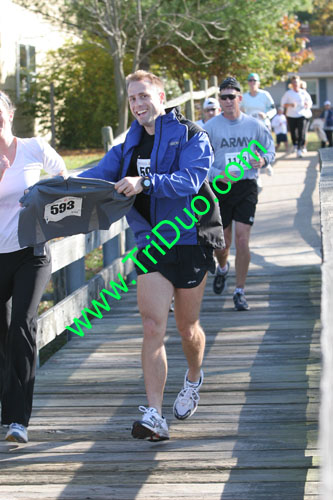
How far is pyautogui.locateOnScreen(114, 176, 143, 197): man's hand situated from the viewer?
4.60 meters

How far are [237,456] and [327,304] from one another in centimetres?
221

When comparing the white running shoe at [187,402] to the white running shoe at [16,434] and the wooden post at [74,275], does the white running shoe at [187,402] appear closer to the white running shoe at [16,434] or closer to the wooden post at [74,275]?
the white running shoe at [16,434]

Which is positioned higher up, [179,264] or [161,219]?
[161,219]

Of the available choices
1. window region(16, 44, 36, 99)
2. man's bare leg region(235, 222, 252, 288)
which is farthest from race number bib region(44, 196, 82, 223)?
window region(16, 44, 36, 99)

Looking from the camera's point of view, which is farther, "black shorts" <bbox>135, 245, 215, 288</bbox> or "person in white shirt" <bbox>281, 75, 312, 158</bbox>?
"person in white shirt" <bbox>281, 75, 312, 158</bbox>

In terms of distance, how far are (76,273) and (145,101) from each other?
116 inches

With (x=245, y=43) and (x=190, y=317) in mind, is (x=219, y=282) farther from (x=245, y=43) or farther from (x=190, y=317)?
(x=245, y=43)

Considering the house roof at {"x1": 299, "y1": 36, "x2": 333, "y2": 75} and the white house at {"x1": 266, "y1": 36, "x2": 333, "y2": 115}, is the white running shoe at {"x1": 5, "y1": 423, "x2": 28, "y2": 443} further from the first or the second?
the house roof at {"x1": 299, "y1": 36, "x2": 333, "y2": 75}

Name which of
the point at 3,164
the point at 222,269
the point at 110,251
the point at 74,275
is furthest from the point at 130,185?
the point at 110,251

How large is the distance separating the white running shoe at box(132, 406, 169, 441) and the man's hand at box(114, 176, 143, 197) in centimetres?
116

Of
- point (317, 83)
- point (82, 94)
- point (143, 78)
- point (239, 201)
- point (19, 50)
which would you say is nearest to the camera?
point (143, 78)

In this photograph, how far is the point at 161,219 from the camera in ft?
16.0

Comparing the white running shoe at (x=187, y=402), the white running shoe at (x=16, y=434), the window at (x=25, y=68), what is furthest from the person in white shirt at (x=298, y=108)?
the white running shoe at (x=16, y=434)

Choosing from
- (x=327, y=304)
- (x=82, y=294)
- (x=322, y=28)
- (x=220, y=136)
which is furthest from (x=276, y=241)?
(x=322, y=28)
